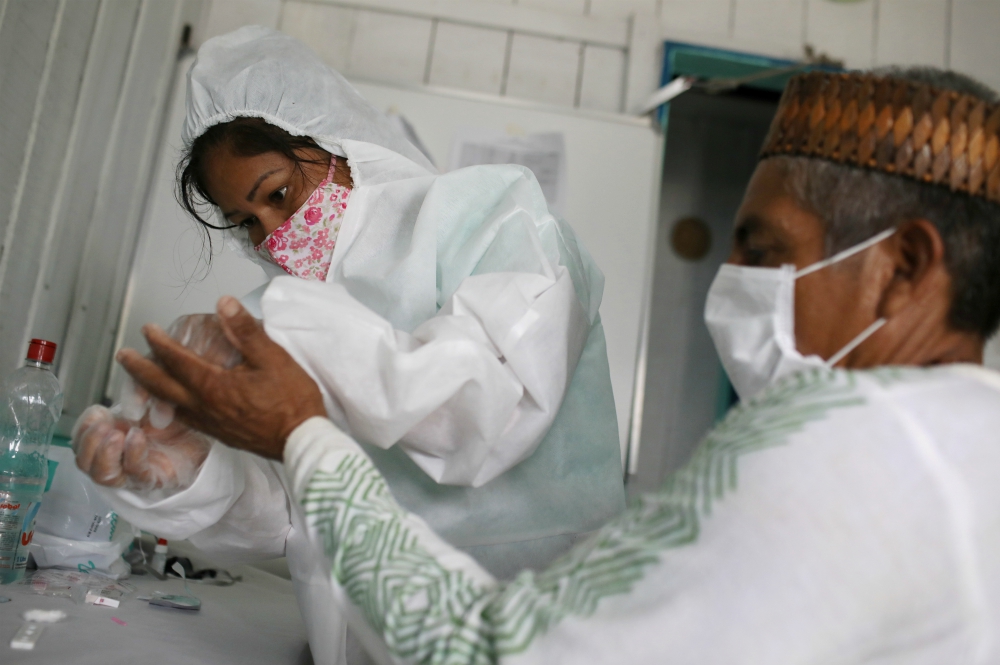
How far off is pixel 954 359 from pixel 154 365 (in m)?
0.71

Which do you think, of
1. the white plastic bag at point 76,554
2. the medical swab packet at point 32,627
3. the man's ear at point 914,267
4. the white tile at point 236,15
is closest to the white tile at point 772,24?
the white tile at point 236,15

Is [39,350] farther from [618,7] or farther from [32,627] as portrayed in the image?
[618,7]

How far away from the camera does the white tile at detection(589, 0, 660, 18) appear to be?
7.34 ft

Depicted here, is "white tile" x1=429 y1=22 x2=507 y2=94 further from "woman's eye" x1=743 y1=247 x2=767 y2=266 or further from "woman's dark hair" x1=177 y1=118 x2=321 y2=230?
"woman's eye" x1=743 y1=247 x2=767 y2=266

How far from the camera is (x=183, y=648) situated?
94cm

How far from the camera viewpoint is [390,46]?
2.19m

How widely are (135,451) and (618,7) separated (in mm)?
1915

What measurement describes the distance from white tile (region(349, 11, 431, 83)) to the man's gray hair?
1689 mm

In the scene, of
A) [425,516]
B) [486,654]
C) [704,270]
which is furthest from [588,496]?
[704,270]

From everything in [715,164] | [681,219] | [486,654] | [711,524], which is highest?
[715,164]

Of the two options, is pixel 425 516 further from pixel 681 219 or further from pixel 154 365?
pixel 681 219

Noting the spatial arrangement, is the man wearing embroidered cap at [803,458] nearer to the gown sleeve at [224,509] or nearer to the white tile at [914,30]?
the gown sleeve at [224,509]

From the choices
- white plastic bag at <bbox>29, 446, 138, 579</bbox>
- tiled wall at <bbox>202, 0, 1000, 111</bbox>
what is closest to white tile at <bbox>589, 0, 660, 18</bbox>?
tiled wall at <bbox>202, 0, 1000, 111</bbox>

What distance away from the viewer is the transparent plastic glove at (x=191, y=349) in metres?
0.75
